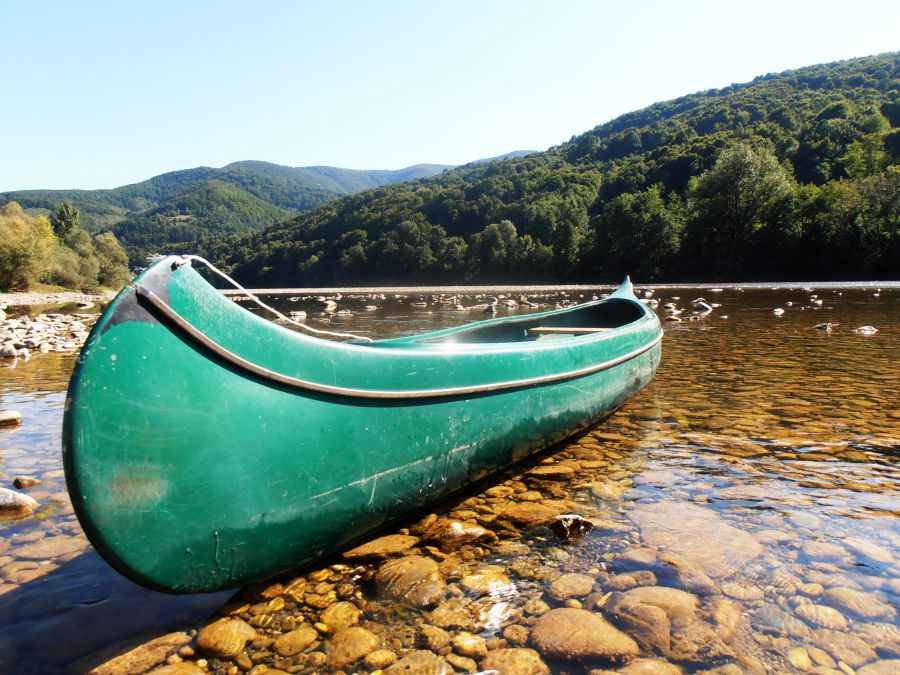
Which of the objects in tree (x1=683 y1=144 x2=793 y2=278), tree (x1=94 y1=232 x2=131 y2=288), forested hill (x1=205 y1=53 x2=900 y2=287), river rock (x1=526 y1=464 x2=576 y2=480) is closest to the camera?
river rock (x1=526 y1=464 x2=576 y2=480)

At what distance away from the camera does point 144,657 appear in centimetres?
234

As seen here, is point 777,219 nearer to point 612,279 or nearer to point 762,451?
point 612,279

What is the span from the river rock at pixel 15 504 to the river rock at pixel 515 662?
11.4 ft

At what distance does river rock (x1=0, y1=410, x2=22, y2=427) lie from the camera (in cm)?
612

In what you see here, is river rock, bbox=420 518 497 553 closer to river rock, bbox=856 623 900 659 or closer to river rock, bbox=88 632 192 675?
river rock, bbox=88 632 192 675

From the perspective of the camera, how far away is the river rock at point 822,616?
2433mm

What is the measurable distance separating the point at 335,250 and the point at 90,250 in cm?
4119

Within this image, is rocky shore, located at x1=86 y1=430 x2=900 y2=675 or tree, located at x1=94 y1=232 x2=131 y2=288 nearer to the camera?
rocky shore, located at x1=86 y1=430 x2=900 y2=675

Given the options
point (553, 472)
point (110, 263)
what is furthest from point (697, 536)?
point (110, 263)

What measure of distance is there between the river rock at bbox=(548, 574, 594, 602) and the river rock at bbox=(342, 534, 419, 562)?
923mm

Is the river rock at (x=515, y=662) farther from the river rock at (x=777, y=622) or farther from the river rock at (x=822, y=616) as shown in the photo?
the river rock at (x=822, y=616)

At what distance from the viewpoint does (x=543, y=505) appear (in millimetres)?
3900

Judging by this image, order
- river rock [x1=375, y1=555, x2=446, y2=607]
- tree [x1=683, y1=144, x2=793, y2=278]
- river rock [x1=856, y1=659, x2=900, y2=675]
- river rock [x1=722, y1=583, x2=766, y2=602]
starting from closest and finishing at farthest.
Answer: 1. river rock [x1=856, y1=659, x2=900, y2=675]
2. river rock [x1=722, y1=583, x2=766, y2=602]
3. river rock [x1=375, y1=555, x2=446, y2=607]
4. tree [x1=683, y1=144, x2=793, y2=278]

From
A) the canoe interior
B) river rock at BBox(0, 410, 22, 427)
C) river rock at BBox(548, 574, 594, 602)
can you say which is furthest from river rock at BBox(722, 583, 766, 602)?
river rock at BBox(0, 410, 22, 427)
